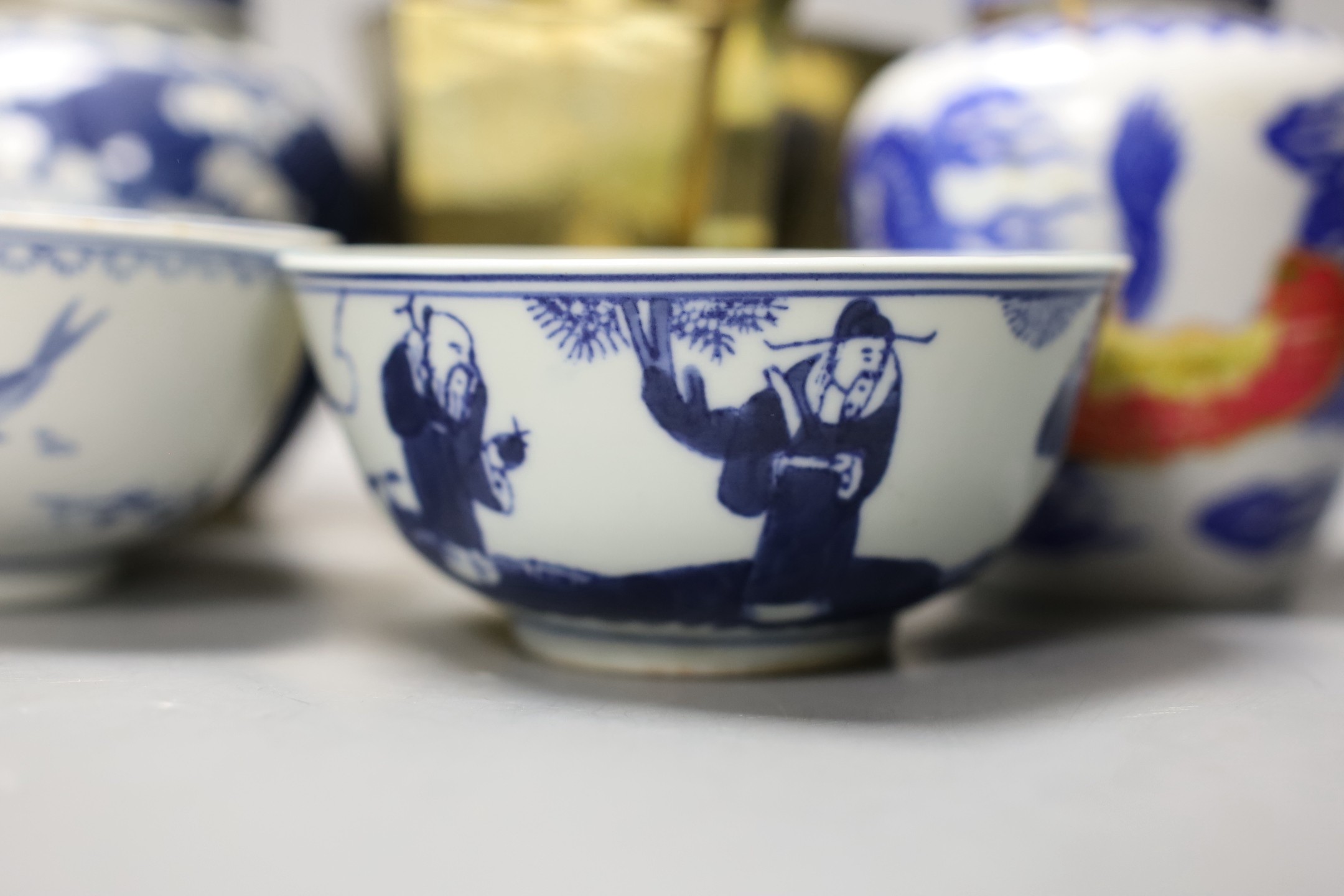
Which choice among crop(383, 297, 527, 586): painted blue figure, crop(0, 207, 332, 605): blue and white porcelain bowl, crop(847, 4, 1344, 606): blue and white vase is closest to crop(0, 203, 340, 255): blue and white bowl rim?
crop(0, 207, 332, 605): blue and white porcelain bowl

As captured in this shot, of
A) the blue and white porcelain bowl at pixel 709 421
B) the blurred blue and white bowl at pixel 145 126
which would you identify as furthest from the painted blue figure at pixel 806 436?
the blurred blue and white bowl at pixel 145 126

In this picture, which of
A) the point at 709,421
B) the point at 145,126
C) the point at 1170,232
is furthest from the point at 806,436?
the point at 145,126

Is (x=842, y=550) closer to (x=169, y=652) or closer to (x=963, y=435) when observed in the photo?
(x=963, y=435)

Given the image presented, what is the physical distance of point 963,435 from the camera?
0.41m

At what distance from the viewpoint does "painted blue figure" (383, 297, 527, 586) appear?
40 centimetres

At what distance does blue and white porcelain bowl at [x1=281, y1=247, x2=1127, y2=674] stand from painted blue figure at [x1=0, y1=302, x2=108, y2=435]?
0.08 meters

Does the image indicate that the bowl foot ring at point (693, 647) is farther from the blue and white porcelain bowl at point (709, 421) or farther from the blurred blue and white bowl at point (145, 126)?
the blurred blue and white bowl at point (145, 126)

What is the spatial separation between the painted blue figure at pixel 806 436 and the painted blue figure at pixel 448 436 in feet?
0.18

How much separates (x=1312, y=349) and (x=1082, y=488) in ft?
0.34

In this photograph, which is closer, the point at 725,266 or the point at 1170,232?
the point at 725,266

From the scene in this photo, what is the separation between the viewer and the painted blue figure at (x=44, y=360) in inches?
18.2

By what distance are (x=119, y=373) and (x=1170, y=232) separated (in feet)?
1.31

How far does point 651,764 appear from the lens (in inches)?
13.9

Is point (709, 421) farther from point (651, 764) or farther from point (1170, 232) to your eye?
point (1170, 232)
